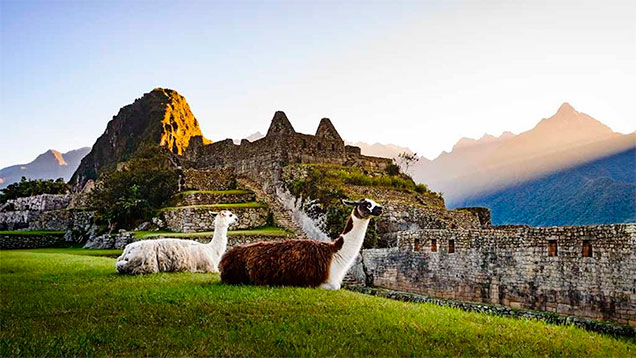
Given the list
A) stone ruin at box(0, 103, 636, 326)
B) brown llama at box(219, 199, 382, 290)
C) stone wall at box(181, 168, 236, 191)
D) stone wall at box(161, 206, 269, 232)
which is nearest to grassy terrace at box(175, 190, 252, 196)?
stone ruin at box(0, 103, 636, 326)

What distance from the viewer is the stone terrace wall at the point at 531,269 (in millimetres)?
10695

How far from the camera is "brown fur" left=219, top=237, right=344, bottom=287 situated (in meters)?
8.79

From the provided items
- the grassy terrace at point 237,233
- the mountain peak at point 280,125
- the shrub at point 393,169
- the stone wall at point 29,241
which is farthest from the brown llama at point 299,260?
the shrub at point 393,169

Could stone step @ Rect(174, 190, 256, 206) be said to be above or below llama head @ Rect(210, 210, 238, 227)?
above

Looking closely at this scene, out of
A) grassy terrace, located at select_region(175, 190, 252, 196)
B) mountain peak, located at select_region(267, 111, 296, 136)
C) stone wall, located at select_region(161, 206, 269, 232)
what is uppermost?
mountain peak, located at select_region(267, 111, 296, 136)

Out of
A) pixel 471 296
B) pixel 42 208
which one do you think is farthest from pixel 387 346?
pixel 42 208

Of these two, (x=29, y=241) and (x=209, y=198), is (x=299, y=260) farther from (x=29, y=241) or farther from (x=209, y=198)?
(x=29, y=241)

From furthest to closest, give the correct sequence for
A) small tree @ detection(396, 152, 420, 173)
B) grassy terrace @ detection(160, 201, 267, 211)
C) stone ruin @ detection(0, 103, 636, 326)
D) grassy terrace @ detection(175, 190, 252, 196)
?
small tree @ detection(396, 152, 420, 173) → grassy terrace @ detection(175, 190, 252, 196) → grassy terrace @ detection(160, 201, 267, 211) → stone ruin @ detection(0, 103, 636, 326)

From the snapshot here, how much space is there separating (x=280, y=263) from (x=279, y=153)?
75.1ft

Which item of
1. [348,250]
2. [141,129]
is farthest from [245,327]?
[141,129]

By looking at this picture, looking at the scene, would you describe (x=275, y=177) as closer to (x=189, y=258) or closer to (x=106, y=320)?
(x=189, y=258)

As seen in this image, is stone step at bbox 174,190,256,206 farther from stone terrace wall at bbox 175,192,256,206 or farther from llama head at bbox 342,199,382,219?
llama head at bbox 342,199,382,219

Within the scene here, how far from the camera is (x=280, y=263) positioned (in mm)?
8859

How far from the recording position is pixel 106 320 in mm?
5293
